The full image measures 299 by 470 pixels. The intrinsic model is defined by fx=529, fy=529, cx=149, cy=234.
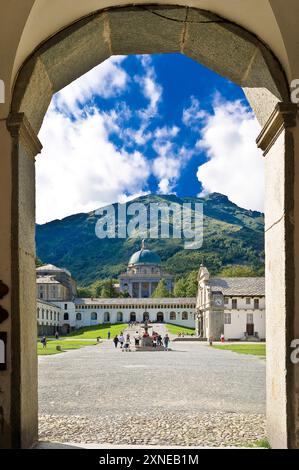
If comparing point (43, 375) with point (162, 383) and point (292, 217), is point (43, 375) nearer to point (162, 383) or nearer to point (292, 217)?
point (162, 383)

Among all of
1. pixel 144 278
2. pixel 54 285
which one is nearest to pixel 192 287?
pixel 144 278

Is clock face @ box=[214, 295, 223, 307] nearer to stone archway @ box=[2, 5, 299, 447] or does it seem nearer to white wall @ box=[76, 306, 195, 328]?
white wall @ box=[76, 306, 195, 328]

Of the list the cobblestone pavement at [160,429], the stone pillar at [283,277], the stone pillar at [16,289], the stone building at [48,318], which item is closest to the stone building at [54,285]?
the stone building at [48,318]

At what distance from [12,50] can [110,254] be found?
611ft

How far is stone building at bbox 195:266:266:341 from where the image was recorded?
55844 mm

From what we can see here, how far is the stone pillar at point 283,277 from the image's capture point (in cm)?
501

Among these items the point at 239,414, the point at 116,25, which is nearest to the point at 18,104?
the point at 116,25

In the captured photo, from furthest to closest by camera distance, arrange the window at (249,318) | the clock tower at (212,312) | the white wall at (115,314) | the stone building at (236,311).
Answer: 1. the white wall at (115,314)
2. the window at (249,318)
3. the stone building at (236,311)
4. the clock tower at (212,312)

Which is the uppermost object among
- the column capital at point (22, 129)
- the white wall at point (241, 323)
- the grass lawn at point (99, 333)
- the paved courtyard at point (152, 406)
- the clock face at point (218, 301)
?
the column capital at point (22, 129)

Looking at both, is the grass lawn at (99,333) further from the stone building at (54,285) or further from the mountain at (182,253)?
the mountain at (182,253)

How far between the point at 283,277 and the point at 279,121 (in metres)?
1.55

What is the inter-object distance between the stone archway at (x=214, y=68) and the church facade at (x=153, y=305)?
50436mm

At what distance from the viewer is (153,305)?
90750mm

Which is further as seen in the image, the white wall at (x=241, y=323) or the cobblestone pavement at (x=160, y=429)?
the white wall at (x=241, y=323)
